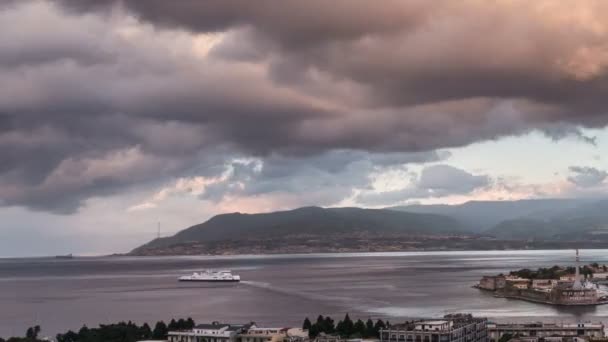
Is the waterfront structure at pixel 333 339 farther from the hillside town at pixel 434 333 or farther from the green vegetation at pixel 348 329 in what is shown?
the green vegetation at pixel 348 329

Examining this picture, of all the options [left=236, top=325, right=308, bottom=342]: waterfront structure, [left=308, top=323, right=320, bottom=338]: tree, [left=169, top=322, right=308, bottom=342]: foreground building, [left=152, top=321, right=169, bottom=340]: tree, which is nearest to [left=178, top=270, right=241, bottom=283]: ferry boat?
[left=152, top=321, right=169, bottom=340]: tree

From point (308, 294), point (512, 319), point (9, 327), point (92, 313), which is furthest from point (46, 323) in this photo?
point (512, 319)

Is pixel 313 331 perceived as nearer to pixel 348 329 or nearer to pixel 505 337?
pixel 348 329

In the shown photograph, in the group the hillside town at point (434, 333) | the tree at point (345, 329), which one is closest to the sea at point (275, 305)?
the tree at point (345, 329)

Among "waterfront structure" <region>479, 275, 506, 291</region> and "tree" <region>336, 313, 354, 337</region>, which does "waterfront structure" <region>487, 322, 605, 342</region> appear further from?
"waterfront structure" <region>479, 275, 506, 291</region>

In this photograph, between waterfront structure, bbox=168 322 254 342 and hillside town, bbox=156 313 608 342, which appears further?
waterfront structure, bbox=168 322 254 342

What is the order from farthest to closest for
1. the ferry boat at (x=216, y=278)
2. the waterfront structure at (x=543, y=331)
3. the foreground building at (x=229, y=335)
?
the ferry boat at (x=216, y=278) < the waterfront structure at (x=543, y=331) < the foreground building at (x=229, y=335)

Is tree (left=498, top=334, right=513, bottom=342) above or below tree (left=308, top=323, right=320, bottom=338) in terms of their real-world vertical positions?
below
